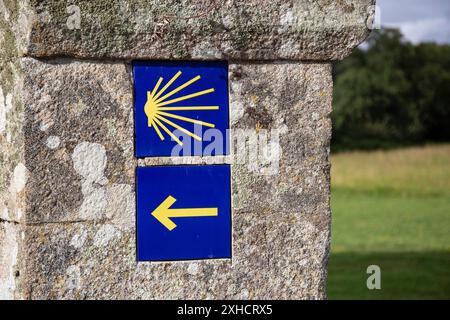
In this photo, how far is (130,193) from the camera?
3887 millimetres

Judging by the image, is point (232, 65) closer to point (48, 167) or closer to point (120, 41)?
point (120, 41)

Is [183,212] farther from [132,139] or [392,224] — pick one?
[392,224]

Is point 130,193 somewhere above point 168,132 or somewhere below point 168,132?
below

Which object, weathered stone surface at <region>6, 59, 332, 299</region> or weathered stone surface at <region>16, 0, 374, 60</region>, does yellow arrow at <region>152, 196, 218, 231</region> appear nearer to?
weathered stone surface at <region>6, 59, 332, 299</region>

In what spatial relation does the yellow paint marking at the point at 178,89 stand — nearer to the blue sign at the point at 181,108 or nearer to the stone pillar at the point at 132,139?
the blue sign at the point at 181,108

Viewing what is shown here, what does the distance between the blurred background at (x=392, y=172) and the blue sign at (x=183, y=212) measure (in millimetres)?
1255

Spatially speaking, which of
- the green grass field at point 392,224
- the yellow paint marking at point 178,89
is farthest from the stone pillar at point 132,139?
the green grass field at point 392,224

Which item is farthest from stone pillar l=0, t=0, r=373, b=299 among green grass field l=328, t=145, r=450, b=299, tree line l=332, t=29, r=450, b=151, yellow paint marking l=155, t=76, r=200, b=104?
tree line l=332, t=29, r=450, b=151

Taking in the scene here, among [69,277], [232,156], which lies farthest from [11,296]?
[232,156]

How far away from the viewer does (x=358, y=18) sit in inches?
163

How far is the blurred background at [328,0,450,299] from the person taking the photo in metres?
13.1

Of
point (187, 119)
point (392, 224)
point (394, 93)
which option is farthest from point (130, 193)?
point (394, 93)

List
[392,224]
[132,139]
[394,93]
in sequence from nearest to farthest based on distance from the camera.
→ [132,139], [392,224], [394,93]

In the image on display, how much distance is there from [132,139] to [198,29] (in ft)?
1.98
